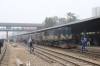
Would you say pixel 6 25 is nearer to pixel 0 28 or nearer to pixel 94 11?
pixel 0 28

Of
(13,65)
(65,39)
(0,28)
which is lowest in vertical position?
(13,65)

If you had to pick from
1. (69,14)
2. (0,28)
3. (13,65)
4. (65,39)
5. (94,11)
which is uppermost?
(94,11)

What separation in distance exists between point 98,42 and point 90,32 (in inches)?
135

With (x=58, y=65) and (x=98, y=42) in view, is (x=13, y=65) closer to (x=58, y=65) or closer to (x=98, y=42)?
(x=58, y=65)

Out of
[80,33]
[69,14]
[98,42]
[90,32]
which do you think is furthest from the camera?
[69,14]

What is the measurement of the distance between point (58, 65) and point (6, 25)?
48.6m

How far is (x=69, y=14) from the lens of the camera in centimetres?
7319

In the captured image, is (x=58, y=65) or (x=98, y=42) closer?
(x=58, y=65)

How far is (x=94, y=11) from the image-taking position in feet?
350

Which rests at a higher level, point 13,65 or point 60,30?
point 60,30

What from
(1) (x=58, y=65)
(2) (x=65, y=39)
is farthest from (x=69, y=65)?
(2) (x=65, y=39)

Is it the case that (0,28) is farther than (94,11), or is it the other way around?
(94,11)

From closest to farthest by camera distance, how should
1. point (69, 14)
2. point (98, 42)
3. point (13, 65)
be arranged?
1. point (13, 65)
2. point (98, 42)
3. point (69, 14)

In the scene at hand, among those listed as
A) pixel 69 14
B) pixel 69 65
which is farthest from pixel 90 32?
pixel 69 14
